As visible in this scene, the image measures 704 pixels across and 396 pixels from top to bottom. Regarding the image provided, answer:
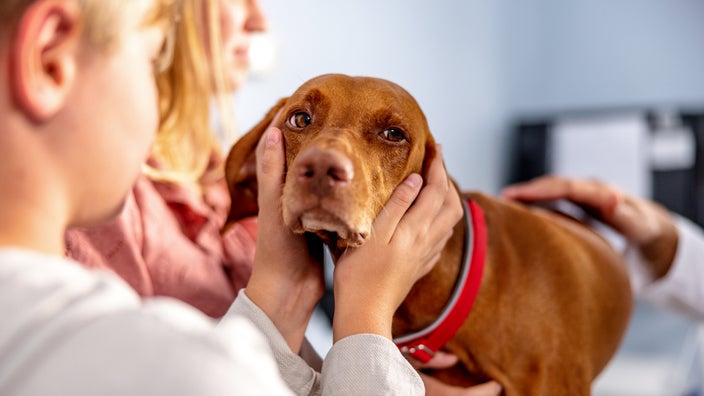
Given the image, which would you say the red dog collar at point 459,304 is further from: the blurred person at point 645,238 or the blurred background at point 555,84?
the blurred background at point 555,84

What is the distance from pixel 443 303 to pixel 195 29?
657mm

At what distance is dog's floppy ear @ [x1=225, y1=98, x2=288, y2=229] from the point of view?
0.99 meters

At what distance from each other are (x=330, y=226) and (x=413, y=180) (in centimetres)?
15

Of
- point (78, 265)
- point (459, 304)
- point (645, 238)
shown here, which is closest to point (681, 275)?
point (645, 238)

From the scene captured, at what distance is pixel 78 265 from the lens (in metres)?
0.50

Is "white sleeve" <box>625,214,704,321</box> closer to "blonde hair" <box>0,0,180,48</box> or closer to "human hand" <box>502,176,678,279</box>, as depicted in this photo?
"human hand" <box>502,176,678,279</box>

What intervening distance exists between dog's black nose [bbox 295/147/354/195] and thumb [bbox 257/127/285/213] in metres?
0.07

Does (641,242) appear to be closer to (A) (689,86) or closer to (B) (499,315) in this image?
(B) (499,315)

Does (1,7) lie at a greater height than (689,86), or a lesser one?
greater

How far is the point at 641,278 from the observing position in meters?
1.55

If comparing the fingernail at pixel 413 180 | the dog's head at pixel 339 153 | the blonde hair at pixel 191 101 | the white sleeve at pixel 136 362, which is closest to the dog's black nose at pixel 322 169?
the dog's head at pixel 339 153

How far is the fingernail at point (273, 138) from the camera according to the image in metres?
0.83

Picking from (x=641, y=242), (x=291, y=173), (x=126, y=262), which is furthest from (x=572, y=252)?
(x=126, y=262)

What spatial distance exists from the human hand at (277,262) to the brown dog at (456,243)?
0.03 meters
